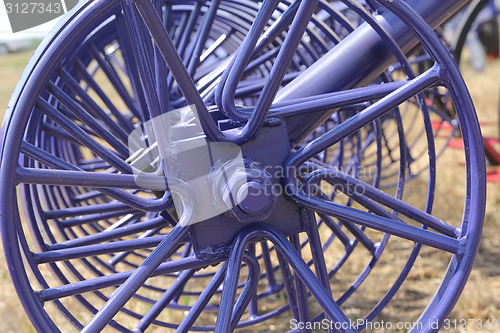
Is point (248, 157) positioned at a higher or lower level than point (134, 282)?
higher

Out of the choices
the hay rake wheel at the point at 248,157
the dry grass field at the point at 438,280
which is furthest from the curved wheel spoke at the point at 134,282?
the dry grass field at the point at 438,280

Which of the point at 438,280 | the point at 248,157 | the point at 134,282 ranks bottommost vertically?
the point at 438,280

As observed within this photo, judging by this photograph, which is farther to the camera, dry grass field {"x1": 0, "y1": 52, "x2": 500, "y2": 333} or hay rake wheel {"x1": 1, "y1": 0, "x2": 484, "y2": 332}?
dry grass field {"x1": 0, "y1": 52, "x2": 500, "y2": 333}

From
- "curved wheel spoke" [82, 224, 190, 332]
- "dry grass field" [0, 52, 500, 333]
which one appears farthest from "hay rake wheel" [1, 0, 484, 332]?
"dry grass field" [0, 52, 500, 333]

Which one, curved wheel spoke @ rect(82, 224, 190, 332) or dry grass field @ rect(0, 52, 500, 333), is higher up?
curved wheel spoke @ rect(82, 224, 190, 332)

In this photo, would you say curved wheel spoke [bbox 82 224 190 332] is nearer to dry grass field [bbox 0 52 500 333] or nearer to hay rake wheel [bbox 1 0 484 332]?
hay rake wheel [bbox 1 0 484 332]

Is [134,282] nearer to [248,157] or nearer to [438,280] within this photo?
[248,157]

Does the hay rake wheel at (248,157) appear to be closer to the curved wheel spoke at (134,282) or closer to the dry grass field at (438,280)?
the curved wheel spoke at (134,282)

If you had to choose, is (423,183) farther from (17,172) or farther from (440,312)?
(17,172)

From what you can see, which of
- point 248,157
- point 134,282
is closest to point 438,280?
point 248,157

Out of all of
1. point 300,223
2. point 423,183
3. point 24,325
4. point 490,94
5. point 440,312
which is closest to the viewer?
point 440,312

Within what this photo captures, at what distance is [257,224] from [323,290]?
17 cm

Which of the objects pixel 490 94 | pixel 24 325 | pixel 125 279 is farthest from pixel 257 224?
pixel 490 94

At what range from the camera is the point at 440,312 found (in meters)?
0.92
